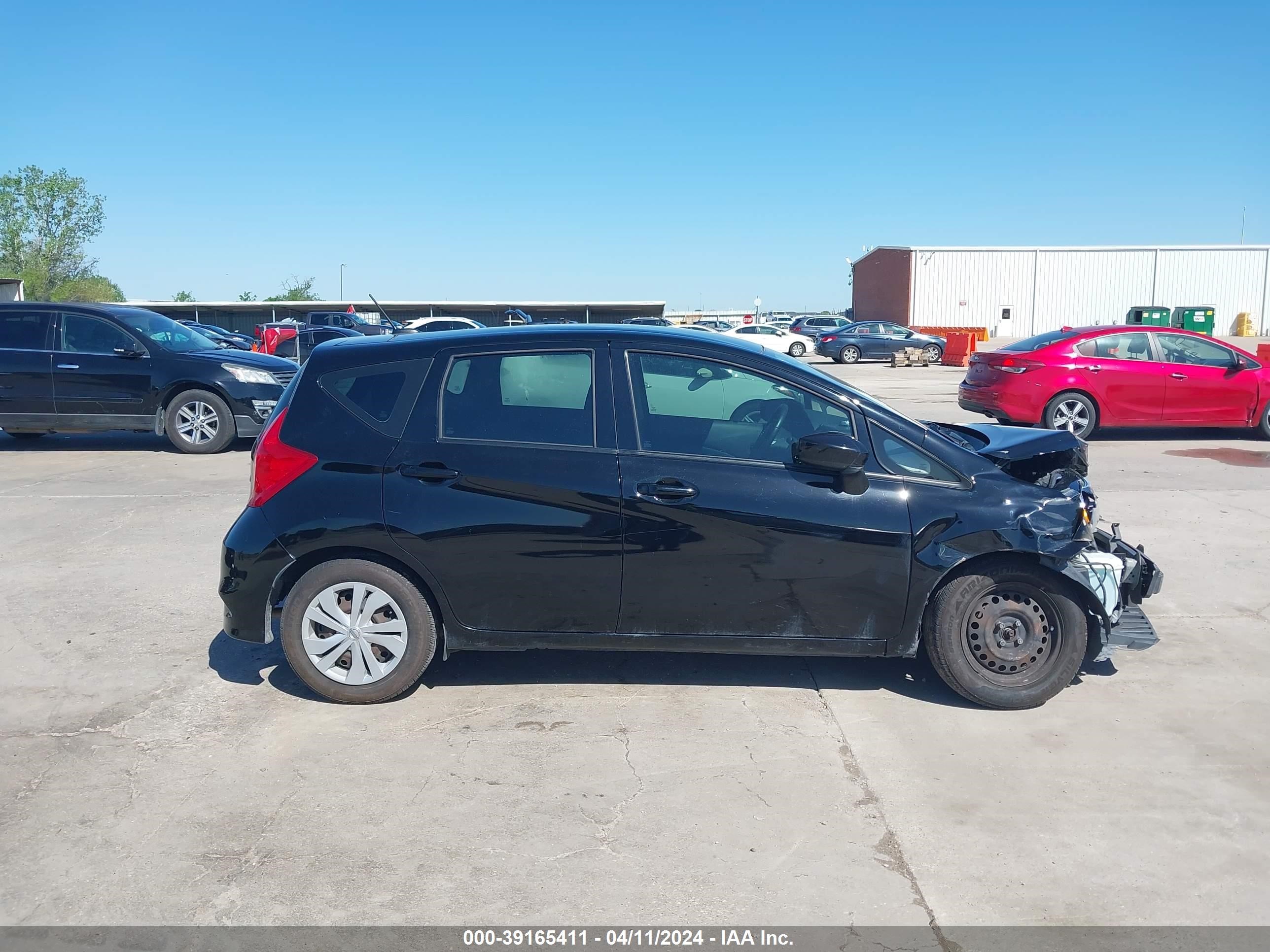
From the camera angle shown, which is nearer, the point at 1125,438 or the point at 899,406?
the point at 1125,438

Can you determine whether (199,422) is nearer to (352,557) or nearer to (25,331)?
(25,331)

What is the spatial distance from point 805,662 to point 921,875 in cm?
198

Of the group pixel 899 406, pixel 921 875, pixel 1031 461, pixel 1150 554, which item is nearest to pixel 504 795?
pixel 921 875

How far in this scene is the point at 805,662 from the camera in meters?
5.30

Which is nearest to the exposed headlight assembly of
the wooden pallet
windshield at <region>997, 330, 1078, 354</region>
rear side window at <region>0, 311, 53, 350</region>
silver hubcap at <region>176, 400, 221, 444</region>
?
silver hubcap at <region>176, 400, 221, 444</region>

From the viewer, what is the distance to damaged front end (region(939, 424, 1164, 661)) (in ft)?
14.9

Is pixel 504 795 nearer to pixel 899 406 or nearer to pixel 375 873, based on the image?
pixel 375 873

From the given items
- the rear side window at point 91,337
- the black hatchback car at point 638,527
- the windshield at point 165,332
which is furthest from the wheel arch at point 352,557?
the rear side window at point 91,337

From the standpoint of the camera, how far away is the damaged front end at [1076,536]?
4.55 metres

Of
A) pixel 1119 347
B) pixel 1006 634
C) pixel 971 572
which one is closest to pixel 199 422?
pixel 971 572

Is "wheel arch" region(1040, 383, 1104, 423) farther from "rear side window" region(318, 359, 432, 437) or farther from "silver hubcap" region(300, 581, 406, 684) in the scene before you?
"silver hubcap" region(300, 581, 406, 684)

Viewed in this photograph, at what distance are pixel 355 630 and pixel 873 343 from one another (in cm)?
3400

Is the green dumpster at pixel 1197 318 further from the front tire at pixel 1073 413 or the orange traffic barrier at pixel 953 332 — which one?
the front tire at pixel 1073 413

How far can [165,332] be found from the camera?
1248 cm
